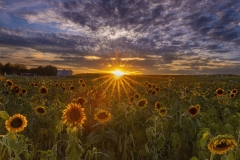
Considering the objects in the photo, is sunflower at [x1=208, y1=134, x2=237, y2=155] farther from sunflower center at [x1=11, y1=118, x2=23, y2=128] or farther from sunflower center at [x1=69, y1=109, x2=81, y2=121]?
sunflower center at [x1=11, y1=118, x2=23, y2=128]

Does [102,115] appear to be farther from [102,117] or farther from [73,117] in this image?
[73,117]

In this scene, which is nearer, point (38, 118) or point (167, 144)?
point (167, 144)

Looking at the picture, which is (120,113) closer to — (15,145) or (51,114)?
(51,114)

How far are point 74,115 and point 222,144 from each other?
1690 millimetres

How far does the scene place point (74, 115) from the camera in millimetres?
3096

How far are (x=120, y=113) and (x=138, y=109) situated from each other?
3.12ft

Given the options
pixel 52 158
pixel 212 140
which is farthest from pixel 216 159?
pixel 52 158

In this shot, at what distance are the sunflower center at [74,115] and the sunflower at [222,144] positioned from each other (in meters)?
1.54

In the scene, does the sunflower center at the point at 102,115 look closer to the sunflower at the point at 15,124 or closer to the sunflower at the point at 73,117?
the sunflower at the point at 73,117

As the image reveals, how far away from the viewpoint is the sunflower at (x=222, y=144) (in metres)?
2.49

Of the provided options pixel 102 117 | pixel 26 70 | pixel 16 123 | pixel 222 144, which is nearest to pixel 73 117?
pixel 16 123

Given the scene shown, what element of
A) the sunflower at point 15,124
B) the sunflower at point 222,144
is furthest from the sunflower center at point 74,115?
the sunflower at point 222,144

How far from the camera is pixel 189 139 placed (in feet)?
17.7

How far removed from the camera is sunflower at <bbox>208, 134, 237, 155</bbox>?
97.9 inches
